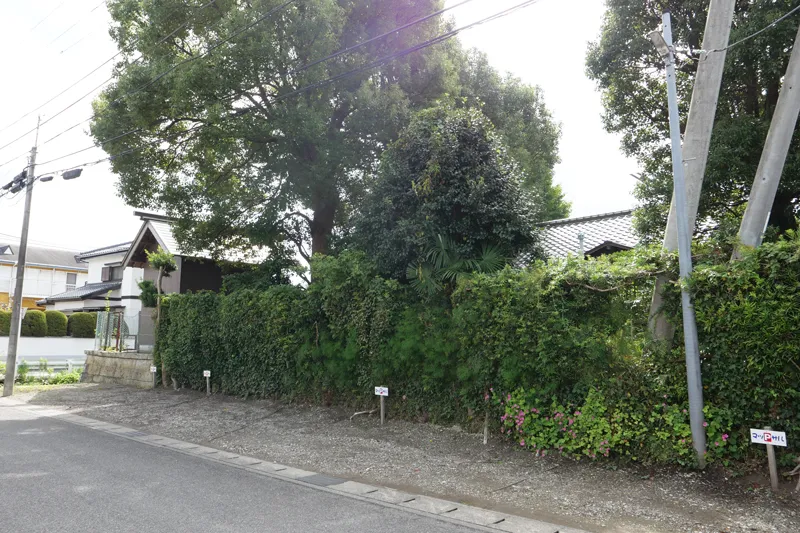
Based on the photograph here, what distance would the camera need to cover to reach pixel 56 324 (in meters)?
29.5

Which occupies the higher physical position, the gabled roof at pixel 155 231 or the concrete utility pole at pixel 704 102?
the gabled roof at pixel 155 231

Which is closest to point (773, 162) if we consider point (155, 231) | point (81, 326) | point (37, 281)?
point (155, 231)

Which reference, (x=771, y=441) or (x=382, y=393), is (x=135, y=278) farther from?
(x=771, y=441)

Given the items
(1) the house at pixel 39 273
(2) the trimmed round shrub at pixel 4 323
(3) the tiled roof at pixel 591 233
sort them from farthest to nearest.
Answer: (1) the house at pixel 39 273 < (2) the trimmed round shrub at pixel 4 323 < (3) the tiled roof at pixel 591 233

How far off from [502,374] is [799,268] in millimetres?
3794

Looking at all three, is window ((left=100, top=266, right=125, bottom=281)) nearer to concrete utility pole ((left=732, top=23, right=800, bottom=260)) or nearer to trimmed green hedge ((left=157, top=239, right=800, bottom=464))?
trimmed green hedge ((left=157, top=239, right=800, bottom=464))

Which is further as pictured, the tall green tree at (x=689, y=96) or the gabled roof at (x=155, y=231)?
the gabled roof at (x=155, y=231)

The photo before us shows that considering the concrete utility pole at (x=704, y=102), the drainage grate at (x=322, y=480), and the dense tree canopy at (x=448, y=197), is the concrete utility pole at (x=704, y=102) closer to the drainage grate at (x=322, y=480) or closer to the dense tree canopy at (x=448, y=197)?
the dense tree canopy at (x=448, y=197)

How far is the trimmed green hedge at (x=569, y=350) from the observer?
19.4 ft

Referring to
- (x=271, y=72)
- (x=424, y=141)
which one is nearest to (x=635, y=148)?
(x=424, y=141)

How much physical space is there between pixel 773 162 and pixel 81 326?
32116 millimetres

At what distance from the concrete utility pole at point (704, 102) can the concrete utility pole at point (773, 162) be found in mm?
647

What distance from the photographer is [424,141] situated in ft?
34.3

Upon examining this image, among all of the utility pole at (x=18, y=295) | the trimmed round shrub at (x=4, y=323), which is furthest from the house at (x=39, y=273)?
the utility pole at (x=18, y=295)
